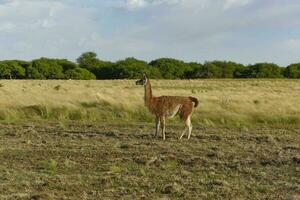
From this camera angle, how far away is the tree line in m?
89.1

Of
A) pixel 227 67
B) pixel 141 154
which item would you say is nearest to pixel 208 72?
pixel 227 67

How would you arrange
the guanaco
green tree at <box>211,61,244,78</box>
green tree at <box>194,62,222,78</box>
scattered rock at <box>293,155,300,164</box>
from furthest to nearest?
green tree at <box>211,61,244,78</box>
green tree at <box>194,62,222,78</box>
the guanaco
scattered rock at <box>293,155,300,164</box>

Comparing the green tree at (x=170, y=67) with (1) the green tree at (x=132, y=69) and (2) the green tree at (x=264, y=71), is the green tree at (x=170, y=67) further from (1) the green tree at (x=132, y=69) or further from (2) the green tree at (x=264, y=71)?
(2) the green tree at (x=264, y=71)

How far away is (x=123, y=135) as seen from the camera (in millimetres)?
16891

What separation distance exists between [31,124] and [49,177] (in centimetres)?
978

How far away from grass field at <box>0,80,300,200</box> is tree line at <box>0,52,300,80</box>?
63890 mm

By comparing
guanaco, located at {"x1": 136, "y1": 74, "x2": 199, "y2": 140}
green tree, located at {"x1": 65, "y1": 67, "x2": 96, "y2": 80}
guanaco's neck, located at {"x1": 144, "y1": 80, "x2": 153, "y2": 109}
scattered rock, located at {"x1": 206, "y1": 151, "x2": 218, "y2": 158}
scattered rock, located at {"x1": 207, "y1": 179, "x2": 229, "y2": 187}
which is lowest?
green tree, located at {"x1": 65, "y1": 67, "x2": 96, "y2": 80}

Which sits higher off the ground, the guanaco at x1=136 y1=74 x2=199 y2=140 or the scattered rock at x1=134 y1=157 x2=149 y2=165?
the guanaco at x1=136 y1=74 x2=199 y2=140

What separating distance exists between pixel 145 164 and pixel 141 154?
1.33 meters

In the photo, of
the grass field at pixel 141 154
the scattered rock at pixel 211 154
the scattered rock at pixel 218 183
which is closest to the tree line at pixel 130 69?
the grass field at pixel 141 154

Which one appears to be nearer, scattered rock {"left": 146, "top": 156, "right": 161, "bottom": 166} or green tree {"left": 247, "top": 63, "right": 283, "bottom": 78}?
scattered rock {"left": 146, "top": 156, "right": 161, "bottom": 166}

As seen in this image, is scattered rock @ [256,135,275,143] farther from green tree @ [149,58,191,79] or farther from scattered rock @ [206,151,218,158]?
green tree @ [149,58,191,79]

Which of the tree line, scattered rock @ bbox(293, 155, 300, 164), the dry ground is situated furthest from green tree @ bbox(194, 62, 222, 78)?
scattered rock @ bbox(293, 155, 300, 164)

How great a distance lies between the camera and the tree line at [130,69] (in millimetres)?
89062
